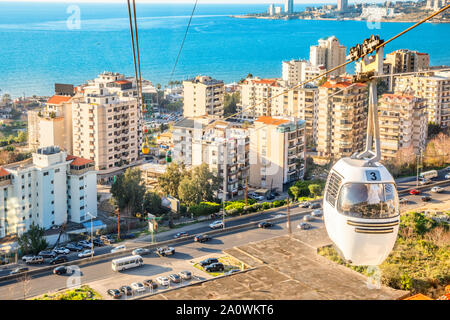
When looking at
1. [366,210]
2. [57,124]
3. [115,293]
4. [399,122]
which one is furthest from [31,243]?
[399,122]

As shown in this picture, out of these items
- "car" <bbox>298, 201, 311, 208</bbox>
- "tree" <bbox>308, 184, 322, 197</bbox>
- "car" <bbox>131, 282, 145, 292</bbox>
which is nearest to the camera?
"car" <bbox>131, 282, 145, 292</bbox>

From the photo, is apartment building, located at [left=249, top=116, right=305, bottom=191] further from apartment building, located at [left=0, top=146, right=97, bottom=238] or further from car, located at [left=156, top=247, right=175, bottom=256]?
car, located at [left=156, top=247, right=175, bottom=256]

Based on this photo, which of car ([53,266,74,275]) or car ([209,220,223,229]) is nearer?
car ([53,266,74,275])

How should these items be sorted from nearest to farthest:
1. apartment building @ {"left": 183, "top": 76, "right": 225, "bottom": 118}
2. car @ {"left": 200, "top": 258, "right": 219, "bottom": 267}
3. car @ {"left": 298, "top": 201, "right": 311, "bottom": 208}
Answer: car @ {"left": 200, "top": 258, "right": 219, "bottom": 267}, car @ {"left": 298, "top": 201, "right": 311, "bottom": 208}, apartment building @ {"left": 183, "top": 76, "right": 225, "bottom": 118}

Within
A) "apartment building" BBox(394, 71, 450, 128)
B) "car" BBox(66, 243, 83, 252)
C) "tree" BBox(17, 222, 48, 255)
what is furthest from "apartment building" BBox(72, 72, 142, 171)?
"apartment building" BBox(394, 71, 450, 128)

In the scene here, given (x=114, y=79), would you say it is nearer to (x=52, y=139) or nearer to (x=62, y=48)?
(x=52, y=139)

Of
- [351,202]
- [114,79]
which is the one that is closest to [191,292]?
[351,202]
